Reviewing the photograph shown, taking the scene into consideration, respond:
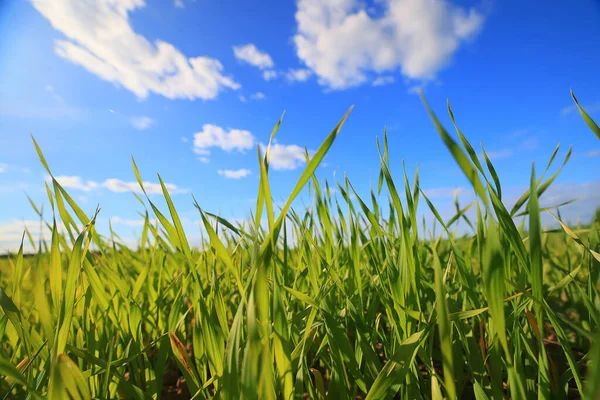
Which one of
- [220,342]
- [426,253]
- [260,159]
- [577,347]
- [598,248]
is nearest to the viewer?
[260,159]

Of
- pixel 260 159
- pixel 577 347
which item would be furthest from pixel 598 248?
pixel 260 159

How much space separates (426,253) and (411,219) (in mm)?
742

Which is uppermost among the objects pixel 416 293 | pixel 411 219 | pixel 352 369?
pixel 411 219

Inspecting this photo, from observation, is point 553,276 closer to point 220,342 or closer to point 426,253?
point 426,253

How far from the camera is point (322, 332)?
74 cm

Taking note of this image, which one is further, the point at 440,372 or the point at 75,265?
the point at 440,372

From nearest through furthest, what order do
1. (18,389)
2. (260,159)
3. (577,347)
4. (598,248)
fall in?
(260,159) → (18,389) → (598,248) → (577,347)

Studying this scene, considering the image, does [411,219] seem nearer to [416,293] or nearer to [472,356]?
[416,293]

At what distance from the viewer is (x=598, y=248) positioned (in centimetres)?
82

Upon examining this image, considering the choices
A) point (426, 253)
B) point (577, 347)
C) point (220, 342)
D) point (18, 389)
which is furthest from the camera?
point (426, 253)

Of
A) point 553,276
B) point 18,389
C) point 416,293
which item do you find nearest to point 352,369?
point 416,293

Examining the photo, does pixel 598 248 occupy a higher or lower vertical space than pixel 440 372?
higher

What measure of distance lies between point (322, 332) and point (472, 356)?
0.93 ft

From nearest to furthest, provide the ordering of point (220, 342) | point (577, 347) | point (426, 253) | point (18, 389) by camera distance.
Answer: point (220, 342)
point (18, 389)
point (577, 347)
point (426, 253)
